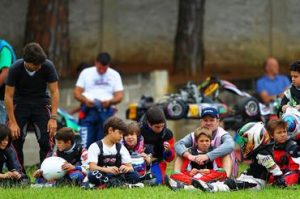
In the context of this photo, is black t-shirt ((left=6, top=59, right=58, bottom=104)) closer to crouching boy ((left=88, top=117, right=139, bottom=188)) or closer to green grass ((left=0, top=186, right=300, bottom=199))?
crouching boy ((left=88, top=117, right=139, bottom=188))

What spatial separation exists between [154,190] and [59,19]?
9.70 meters

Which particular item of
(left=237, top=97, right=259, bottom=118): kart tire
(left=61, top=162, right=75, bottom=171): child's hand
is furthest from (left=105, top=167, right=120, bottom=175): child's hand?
(left=237, top=97, right=259, bottom=118): kart tire

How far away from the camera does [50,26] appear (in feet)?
73.4

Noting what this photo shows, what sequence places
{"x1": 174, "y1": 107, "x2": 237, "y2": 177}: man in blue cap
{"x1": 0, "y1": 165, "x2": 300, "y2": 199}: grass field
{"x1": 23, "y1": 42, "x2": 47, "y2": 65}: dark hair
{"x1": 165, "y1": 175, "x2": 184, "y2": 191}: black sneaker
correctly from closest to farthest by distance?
{"x1": 0, "y1": 165, "x2": 300, "y2": 199}: grass field → {"x1": 165, "y1": 175, "x2": 184, "y2": 191}: black sneaker → {"x1": 174, "y1": 107, "x2": 237, "y2": 177}: man in blue cap → {"x1": 23, "y1": 42, "x2": 47, "y2": 65}: dark hair

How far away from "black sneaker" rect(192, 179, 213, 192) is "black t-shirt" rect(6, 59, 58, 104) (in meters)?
2.52

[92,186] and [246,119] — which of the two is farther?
[246,119]

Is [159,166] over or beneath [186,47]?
beneath

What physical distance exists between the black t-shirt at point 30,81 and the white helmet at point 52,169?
1.03 meters

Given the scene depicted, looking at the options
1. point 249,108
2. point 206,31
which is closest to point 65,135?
point 249,108

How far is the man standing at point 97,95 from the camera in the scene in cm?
1761

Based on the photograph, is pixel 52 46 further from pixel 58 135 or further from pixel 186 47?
pixel 58 135

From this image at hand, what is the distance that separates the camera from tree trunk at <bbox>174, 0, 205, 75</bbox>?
971 inches

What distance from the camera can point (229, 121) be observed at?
1877 cm

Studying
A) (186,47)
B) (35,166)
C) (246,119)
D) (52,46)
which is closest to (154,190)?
(35,166)
